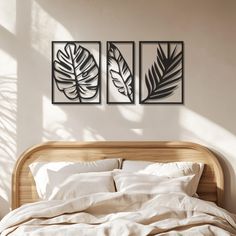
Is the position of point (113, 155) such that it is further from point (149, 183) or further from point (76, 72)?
point (76, 72)

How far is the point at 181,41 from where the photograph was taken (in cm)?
439

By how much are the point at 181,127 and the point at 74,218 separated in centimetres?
150

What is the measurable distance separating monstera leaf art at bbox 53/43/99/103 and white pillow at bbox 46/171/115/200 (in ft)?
A: 2.38

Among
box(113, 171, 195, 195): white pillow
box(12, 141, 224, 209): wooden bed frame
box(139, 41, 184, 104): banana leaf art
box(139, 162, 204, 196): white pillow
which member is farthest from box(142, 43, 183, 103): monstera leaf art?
box(113, 171, 195, 195): white pillow

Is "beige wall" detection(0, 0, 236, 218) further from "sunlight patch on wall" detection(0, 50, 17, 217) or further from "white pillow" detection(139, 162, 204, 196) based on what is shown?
"white pillow" detection(139, 162, 204, 196)

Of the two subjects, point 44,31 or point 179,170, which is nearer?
point 179,170

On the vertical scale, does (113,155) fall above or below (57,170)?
above

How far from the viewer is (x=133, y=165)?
14.0 ft

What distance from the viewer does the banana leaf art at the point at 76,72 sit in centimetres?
441

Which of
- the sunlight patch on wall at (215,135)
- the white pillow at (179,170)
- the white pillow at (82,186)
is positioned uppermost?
the sunlight patch on wall at (215,135)

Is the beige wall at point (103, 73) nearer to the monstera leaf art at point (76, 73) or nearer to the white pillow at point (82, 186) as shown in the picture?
the monstera leaf art at point (76, 73)

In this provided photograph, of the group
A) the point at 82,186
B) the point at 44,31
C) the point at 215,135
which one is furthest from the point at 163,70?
the point at 82,186

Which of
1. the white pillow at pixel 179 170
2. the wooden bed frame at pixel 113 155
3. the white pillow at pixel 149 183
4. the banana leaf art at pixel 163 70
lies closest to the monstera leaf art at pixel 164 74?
the banana leaf art at pixel 163 70

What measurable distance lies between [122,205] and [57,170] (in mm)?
809
